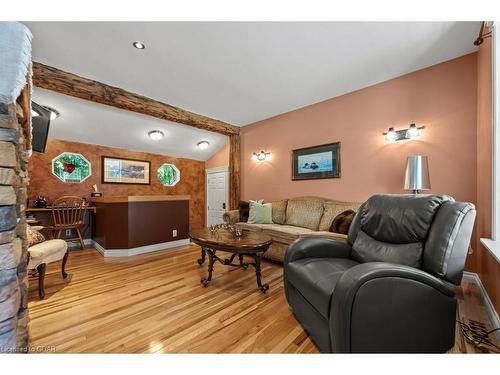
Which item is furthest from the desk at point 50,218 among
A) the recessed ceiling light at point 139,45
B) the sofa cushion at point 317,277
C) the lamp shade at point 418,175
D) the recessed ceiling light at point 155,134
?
the lamp shade at point 418,175

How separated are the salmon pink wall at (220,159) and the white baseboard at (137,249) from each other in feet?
7.04

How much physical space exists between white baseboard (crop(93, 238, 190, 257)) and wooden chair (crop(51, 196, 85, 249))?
0.51 meters

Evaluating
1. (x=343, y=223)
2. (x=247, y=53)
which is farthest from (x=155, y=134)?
(x=343, y=223)

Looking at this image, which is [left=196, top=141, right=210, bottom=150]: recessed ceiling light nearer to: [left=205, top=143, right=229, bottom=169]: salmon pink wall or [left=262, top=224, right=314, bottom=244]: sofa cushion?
[left=205, top=143, right=229, bottom=169]: salmon pink wall

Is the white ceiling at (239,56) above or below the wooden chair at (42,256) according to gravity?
above

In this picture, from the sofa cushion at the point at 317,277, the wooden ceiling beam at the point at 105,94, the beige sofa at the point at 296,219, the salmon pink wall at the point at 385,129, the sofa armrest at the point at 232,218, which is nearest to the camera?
the sofa cushion at the point at 317,277

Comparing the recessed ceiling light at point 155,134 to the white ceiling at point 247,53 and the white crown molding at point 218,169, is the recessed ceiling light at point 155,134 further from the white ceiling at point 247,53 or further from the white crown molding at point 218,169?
the white crown molding at point 218,169

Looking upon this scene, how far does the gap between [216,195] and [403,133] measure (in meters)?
4.09

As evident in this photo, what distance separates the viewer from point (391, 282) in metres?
1.05

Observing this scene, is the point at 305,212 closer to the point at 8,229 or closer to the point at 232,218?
the point at 232,218

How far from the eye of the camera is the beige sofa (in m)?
2.96

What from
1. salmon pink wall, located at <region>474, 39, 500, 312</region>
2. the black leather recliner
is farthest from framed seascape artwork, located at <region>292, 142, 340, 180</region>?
the black leather recliner

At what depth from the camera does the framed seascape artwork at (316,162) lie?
11.0ft

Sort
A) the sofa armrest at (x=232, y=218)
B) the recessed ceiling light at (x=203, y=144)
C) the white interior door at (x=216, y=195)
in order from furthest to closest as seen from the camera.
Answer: the white interior door at (x=216, y=195), the recessed ceiling light at (x=203, y=144), the sofa armrest at (x=232, y=218)
